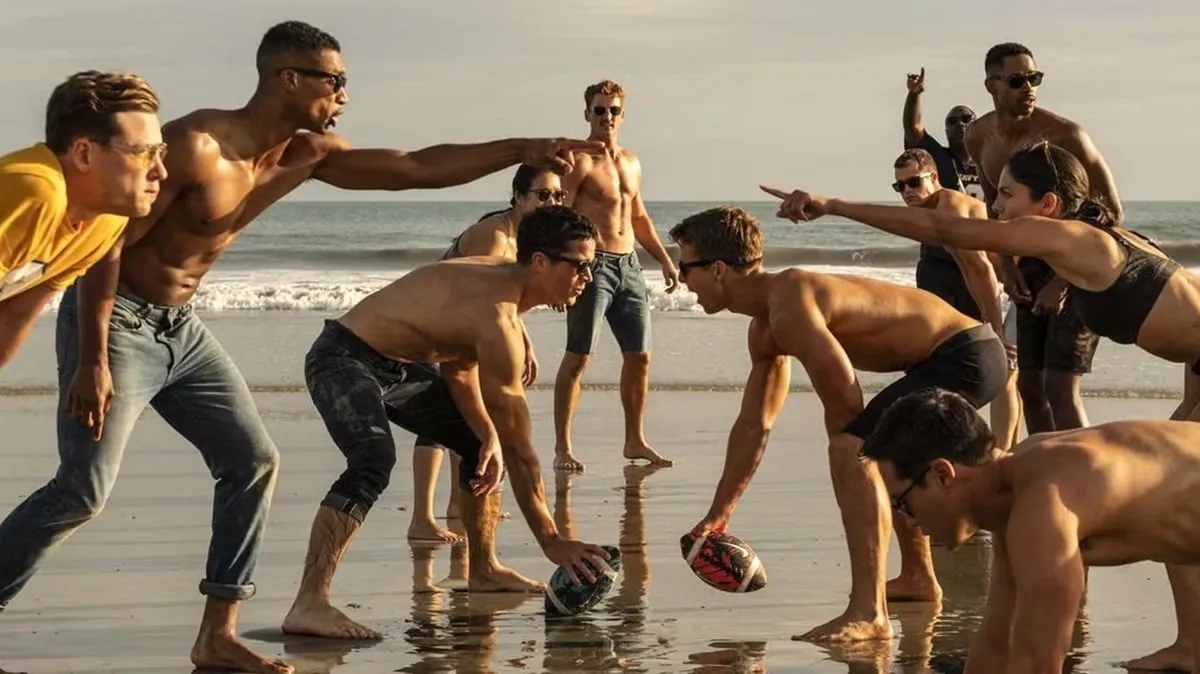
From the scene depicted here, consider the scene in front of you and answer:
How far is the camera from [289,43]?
720 cm

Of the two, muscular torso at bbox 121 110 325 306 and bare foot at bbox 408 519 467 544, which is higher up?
muscular torso at bbox 121 110 325 306

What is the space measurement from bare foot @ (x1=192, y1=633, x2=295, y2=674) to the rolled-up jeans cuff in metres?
0.13

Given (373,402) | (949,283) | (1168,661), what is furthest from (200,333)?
(949,283)

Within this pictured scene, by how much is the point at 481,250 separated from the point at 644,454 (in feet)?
8.53

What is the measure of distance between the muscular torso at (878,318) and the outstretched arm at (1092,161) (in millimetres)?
1994

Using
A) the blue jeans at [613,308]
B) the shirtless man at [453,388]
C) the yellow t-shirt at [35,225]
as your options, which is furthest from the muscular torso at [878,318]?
the blue jeans at [613,308]

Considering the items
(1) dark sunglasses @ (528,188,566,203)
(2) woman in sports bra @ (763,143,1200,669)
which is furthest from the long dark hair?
(1) dark sunglasses @ (528,188,566,203)

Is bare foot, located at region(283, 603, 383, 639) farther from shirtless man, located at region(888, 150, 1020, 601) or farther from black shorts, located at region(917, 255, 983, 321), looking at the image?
black shorts, located at region(917, 255, 983, 321)

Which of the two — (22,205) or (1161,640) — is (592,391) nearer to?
(1161,640)

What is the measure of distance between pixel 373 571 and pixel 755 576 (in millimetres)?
1943

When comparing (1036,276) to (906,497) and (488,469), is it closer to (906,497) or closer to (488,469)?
(488,469)

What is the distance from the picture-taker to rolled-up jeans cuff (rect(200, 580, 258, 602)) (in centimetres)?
713

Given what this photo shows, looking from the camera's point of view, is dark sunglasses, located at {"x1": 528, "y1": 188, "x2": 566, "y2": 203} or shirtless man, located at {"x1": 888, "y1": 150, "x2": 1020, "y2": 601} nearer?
shirtless man, located at {"x1": 888, "y1": 150, "x2": 1020, "y2": 601}

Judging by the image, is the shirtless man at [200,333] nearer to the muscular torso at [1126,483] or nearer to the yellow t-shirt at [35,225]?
the yellow t-shirt at [35,225]
